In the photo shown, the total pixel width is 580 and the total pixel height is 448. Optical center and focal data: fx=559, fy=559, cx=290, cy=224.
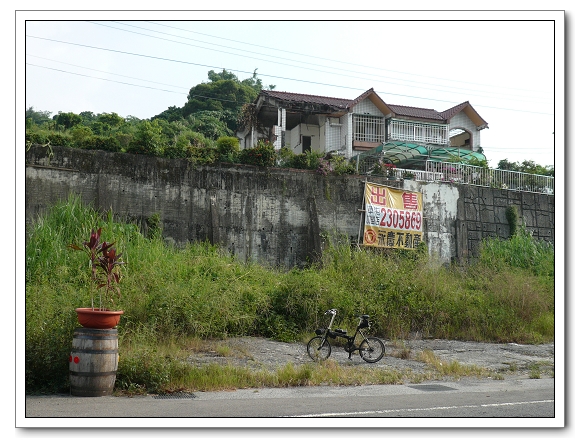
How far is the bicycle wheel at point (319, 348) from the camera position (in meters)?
11.0

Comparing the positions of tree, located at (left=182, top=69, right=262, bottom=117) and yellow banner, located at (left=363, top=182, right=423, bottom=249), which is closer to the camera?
yellow banner, located at (left=363, top=182, right=423, bottom=249)

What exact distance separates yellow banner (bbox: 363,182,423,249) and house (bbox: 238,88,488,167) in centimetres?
594

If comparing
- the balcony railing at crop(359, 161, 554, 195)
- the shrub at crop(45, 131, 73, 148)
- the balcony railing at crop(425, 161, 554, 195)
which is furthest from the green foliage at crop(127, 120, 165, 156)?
the balcony railing at crop(425, 161, 554, 195)

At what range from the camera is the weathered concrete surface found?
15.6 metres

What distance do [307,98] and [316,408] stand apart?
2105 centimetres

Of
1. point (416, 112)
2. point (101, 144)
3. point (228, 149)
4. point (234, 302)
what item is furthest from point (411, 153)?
point (234, 302)

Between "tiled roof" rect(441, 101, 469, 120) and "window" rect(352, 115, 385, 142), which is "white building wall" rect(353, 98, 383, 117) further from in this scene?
"tiled roof" rect(441, 101, 469, 120)

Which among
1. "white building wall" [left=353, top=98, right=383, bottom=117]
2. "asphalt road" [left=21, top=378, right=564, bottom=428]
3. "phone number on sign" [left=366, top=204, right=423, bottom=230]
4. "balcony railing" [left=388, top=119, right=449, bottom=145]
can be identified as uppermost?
"white building wall" [left=353, top=98, right=383, bottom=117]

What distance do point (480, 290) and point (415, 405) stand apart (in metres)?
9.69

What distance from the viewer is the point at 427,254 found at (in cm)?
1884

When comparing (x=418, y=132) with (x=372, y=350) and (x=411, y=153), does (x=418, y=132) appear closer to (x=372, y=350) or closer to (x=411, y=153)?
(x=411, y=153)

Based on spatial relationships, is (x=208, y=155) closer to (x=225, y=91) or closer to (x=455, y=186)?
(x=455, y=186)

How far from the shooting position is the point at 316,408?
269 inches
